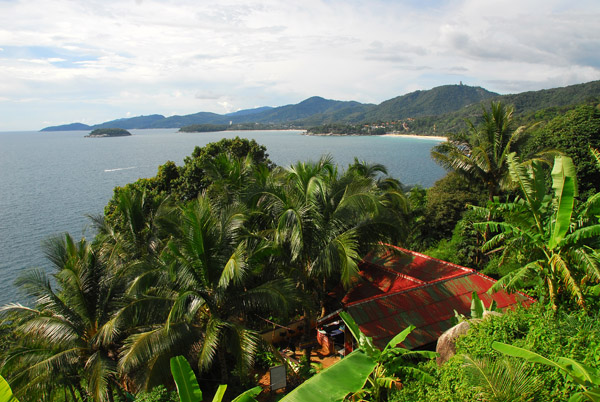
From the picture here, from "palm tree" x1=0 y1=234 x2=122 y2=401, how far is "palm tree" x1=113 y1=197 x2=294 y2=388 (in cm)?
68

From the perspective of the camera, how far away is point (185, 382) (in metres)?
5.14

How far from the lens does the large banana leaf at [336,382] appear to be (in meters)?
5.46

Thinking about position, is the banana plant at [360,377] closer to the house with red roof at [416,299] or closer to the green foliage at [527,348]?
the green foliage at [527,348]

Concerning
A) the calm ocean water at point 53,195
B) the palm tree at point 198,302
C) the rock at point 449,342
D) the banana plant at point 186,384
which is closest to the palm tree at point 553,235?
the rock at point 449,342

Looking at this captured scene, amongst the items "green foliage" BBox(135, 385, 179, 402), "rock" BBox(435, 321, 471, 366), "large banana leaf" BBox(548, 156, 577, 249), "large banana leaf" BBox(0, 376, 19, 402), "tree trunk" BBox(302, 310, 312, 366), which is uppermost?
"large banana leaf" BBox(548, 156, 577, 249)

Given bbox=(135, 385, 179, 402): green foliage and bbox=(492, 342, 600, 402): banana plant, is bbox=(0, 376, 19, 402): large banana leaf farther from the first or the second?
bbox=(492, 342, 600, 402): banana plant

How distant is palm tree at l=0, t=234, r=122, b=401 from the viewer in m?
7.31

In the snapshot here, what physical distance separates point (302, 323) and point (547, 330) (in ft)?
26.1

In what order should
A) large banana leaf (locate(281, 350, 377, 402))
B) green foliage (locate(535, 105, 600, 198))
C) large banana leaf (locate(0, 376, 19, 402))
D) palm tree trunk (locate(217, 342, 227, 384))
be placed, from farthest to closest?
1. green foliage (locate(535, 105, 600, 198))
2. palm tree trunk (locate(217, 342, 227, 384))
3. large banana leaf (locate(281, 350, 377, 402))
4. large banana leaf (locate(0, 376, 19, 402))

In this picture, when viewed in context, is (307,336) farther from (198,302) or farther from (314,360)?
(198,302)

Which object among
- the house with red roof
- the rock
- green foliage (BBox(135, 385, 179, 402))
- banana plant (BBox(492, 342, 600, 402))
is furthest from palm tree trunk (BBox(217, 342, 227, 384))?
banana plant (BBox(492, 342, 600, 402))

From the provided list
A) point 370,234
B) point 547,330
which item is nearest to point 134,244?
point 370,234

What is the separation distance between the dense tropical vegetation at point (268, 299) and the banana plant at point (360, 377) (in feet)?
0.11

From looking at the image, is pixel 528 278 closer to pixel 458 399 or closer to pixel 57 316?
pixel 458 399
